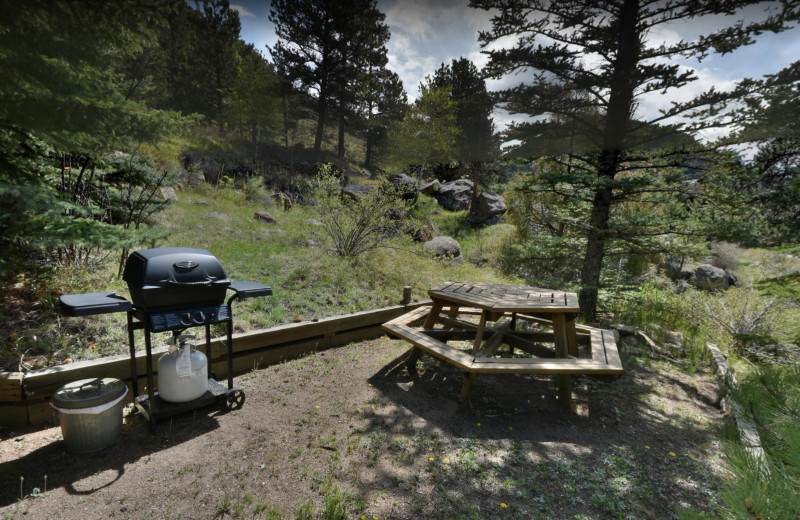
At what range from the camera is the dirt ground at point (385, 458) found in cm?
192

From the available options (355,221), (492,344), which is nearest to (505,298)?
(492,344)

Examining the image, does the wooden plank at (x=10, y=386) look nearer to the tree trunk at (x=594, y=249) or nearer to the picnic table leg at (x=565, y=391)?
the picnic table leg at (x=565, y=391)

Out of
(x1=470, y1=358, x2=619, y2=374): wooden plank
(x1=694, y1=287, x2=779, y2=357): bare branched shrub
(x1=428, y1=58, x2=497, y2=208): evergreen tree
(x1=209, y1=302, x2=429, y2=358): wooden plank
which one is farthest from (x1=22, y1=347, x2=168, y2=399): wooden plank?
(x1=694, y1=287, x2=779, y2=357): bare branched shrub

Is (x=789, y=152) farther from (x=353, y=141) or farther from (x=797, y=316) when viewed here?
(x=353, y=141)

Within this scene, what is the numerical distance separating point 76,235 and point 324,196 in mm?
4262

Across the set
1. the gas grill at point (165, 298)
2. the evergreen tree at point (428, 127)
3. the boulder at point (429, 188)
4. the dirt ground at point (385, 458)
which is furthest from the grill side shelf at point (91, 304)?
the boulder at point (429, 188)

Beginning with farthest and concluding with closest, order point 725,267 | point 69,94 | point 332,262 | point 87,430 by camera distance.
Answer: point 725,267
point 332,262
point 87,430
point 69,94

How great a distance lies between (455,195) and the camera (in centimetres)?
1891

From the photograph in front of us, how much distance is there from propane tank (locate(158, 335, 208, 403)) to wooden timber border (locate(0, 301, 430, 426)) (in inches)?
20.0

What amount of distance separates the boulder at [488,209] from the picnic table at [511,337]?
12.0 meters

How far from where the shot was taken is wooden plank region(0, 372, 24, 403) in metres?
2.34

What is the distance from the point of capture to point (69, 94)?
144cm

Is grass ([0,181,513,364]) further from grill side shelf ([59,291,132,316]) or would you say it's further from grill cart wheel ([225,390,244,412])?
grill side shelf ([59,291,132,316])

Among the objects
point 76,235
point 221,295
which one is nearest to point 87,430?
point 221,295
